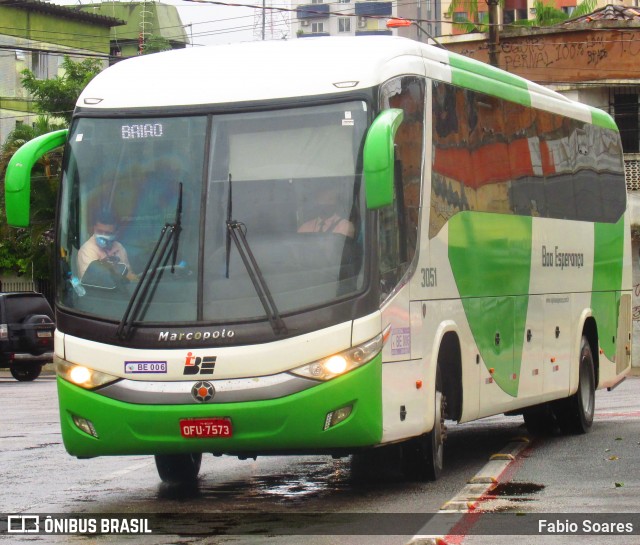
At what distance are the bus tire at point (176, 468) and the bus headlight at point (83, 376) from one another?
196 centimetres

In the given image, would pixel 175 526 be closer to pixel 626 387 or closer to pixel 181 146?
pixel 181 146

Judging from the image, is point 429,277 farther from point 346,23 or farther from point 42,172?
point 346,23

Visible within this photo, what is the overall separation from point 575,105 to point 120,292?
26.7ft

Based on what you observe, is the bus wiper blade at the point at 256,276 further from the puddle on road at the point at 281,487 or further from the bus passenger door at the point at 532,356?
the bus passenger door at the point at 532,356

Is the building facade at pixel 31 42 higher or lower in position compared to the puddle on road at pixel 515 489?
higher

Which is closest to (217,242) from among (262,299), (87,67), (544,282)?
(262,299)

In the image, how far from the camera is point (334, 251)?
32.5 ft

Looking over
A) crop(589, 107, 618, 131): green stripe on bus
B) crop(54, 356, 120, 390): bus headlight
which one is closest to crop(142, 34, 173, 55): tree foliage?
crop(589, 107, 618, 131): green stripe on bus

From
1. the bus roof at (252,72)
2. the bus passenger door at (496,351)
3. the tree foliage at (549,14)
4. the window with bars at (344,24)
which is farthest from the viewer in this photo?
the window with bars at (344,24)

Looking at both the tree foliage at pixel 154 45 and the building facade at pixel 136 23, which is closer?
the tree foliage at pixel 154 45

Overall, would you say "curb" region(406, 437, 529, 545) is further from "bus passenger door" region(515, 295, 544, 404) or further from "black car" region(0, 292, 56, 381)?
"black car" region(0, 292, 56, 381)

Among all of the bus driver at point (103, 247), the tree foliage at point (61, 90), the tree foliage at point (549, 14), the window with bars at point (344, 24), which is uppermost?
the window with bars at point (344, 24)

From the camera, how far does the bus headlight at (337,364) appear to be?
9.65 meters

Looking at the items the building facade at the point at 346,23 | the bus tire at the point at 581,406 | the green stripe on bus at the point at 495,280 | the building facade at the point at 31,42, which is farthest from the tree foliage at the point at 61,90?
the building facade at the point at 346,23
